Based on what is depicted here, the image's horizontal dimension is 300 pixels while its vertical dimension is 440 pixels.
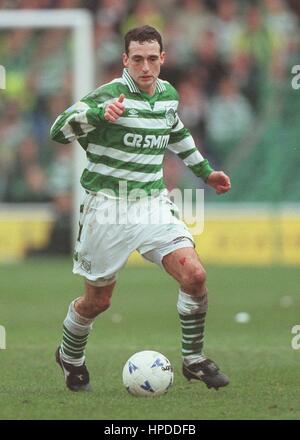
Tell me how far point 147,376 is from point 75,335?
2.37 ft

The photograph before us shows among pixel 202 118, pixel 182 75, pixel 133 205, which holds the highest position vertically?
pixel 133 205

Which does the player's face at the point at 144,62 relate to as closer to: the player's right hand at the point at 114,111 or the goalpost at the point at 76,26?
the player's right hand at the point at 114,111

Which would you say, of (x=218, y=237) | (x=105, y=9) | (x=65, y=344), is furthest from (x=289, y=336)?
(x=105, y=9)

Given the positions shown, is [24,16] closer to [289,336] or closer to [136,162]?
[289,336]

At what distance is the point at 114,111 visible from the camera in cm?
744

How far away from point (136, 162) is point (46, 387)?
162 centimetres

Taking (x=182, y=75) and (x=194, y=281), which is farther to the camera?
(x=182, y=75)

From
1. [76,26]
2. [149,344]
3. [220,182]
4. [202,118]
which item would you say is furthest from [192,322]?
[202,118]

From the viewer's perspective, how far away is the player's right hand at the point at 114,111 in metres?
7.44

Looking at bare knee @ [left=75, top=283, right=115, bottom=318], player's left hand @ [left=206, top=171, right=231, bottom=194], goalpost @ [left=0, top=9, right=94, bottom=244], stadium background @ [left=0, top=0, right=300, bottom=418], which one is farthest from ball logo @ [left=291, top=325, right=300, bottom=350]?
goalpost @ [left=0, top=9, right=94, bottom=244]

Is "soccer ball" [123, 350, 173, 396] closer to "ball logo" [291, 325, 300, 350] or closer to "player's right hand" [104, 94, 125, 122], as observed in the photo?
"player's right hand" [104, 94, 125, 122]

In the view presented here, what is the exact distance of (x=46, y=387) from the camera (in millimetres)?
8109

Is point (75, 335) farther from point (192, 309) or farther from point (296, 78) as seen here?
point (296, 78)

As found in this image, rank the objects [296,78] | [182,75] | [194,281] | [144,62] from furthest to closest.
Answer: [182,75] < [296,78] < [144,62] < [194,281]
